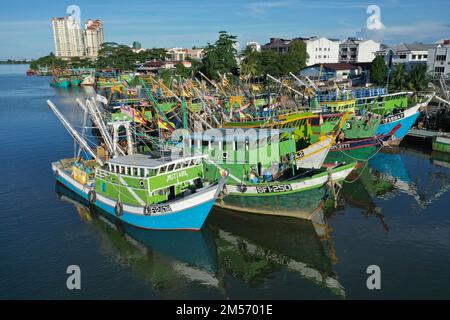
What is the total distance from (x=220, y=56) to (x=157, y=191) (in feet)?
282

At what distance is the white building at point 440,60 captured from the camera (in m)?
78.2

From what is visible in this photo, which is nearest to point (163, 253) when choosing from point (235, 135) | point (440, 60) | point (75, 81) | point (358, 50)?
point (235, 135)

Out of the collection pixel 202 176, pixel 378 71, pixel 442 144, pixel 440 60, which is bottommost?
pixel 442 144

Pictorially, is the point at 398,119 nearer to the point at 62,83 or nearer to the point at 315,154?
the point at 315,154

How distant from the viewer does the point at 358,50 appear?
4616 inches

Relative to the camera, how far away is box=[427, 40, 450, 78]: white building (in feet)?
257

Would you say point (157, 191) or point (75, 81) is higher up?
point (75, 81)

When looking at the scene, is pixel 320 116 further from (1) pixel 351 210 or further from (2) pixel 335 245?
(2) pixel 335 245

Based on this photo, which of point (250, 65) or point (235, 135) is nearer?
point (235, 135)

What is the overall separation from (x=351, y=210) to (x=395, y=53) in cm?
8228

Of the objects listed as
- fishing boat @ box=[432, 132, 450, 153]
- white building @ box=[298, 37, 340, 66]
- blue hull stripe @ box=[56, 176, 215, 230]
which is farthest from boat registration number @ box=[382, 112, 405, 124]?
white building @ box=[298, 37, 340, 66]

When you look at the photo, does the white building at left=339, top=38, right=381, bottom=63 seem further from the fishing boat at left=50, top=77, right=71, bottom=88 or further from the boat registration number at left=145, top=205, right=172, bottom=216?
the boat registration number at left=145, top=205, right=172, bottom=216

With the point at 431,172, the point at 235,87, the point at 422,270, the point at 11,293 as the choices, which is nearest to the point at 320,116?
the point at 431,172

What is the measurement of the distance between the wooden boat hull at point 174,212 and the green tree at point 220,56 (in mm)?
79450
